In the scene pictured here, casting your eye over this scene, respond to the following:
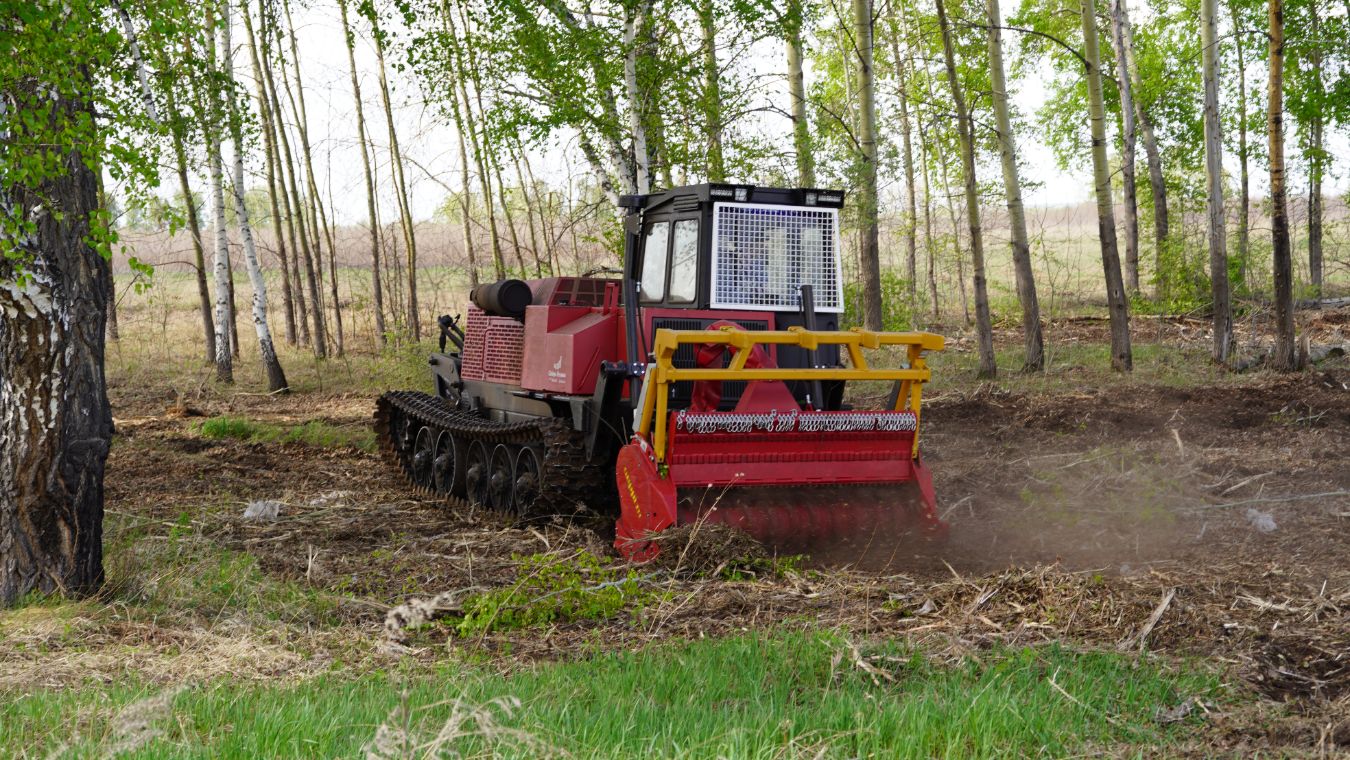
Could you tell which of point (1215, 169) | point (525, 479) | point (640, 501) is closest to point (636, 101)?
point (1215, 169)

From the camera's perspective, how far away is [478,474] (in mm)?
10188

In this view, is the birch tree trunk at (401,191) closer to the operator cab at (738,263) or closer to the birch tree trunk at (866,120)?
the birch tree trunk at (866,120)

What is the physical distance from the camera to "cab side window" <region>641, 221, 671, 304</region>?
893 cm

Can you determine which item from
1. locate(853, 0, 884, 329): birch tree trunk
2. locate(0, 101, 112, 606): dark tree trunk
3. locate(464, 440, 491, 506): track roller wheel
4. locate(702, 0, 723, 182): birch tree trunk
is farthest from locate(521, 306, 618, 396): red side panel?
locate(702, 0, 723, 182): birch tree trunk

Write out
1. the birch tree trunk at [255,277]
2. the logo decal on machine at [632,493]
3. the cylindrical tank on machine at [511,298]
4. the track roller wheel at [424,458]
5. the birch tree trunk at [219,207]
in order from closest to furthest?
the logo decal on machine at [632,493] → the cylindrical tank on machine at [511,298] → the track roller wheel at [424,458] → the birch tree trunk at [219,207] → the birch tree trunk at [255,277]

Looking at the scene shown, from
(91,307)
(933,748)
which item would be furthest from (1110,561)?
(91,307)

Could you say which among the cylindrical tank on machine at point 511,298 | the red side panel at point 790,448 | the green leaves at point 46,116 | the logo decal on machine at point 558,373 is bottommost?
the red side panel at point 790,448

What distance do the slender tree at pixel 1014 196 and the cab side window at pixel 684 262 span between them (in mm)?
7590

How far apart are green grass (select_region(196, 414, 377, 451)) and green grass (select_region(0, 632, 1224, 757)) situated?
9182 mm

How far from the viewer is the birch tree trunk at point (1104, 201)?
612 inches

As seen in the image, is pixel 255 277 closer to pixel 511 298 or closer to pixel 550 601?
pixel 511 298

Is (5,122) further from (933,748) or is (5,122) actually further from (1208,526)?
(1208,526)

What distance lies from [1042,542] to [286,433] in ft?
30.5

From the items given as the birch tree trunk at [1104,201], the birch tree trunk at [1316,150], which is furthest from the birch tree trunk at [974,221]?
the birch tree trunk at [1316,150]
